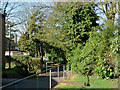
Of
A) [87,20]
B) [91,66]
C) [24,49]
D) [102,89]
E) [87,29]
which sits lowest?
[102,89]

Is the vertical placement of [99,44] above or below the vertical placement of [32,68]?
above

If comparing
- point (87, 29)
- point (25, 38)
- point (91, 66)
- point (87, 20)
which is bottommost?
point (91, 66)

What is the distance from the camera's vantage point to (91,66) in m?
4.24

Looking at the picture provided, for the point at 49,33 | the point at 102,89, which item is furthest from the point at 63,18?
the point at 102,89

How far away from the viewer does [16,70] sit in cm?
486

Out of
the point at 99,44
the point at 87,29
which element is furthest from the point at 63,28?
→ the point at 99,44

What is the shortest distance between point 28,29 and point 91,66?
3282 mm

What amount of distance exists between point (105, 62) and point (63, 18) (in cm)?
280

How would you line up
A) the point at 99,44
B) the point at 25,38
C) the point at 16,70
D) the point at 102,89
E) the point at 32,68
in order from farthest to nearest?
the point at 25,38, the point at 32,68, the point at 16,70, the point at 99,44, the point at 102,89

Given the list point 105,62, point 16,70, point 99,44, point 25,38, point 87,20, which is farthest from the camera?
point 25,38

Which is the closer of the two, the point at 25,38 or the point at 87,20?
the point at 87,20

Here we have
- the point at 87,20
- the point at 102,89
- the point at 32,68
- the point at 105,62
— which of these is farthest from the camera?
the point at 87,20

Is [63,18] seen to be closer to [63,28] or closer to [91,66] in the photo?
[63,28]

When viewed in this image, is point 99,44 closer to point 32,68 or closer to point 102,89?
point 102,89
